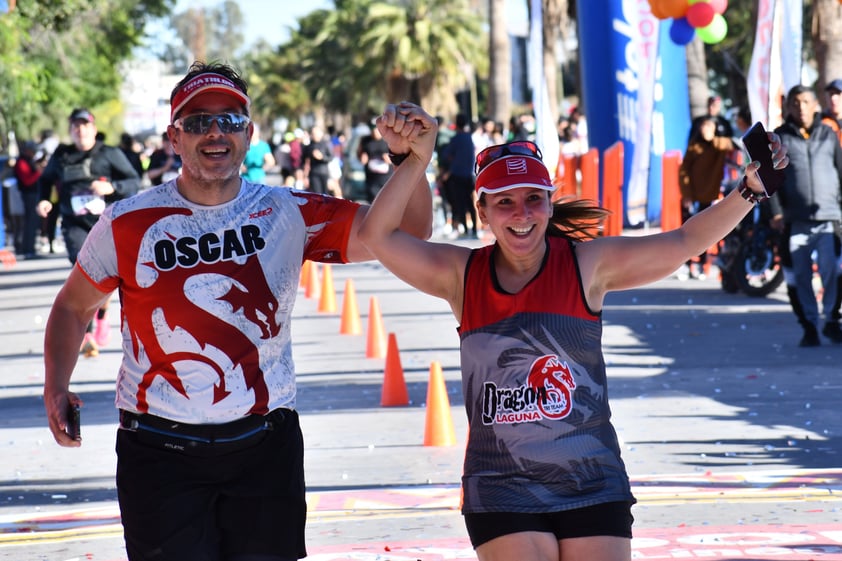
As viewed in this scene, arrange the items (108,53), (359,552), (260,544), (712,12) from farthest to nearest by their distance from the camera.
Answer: (108,53) < (712,12) < (359,552) < (260,544)

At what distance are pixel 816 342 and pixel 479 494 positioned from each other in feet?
32.1

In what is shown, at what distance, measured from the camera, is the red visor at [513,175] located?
4914mm

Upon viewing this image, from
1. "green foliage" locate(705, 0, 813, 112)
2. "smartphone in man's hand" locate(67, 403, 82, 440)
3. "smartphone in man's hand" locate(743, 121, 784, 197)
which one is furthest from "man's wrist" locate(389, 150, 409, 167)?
"green foliage" locate(705, 0, 813, 112)

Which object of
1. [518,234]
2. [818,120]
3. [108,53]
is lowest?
[518,234]

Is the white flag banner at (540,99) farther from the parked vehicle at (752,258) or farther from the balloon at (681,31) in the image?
the parked vehicle at (752,258)

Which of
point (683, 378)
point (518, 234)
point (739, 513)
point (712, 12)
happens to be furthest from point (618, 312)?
point (518, 234)

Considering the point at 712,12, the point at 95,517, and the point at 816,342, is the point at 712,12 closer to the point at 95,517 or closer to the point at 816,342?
the point at 816,342

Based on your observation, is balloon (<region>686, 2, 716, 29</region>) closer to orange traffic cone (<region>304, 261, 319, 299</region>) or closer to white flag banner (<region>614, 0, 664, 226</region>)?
white flag banner (<region>614, 0, 664, 226</region>)

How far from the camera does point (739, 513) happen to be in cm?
774

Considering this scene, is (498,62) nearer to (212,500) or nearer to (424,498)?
(424,498)

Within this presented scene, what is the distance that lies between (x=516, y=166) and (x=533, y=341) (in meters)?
0.56

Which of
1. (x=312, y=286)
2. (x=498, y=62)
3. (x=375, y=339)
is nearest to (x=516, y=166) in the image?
(x=375, y=339)

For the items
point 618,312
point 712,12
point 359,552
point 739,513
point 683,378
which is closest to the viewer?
point 359,552

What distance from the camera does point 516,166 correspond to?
4961 mm
